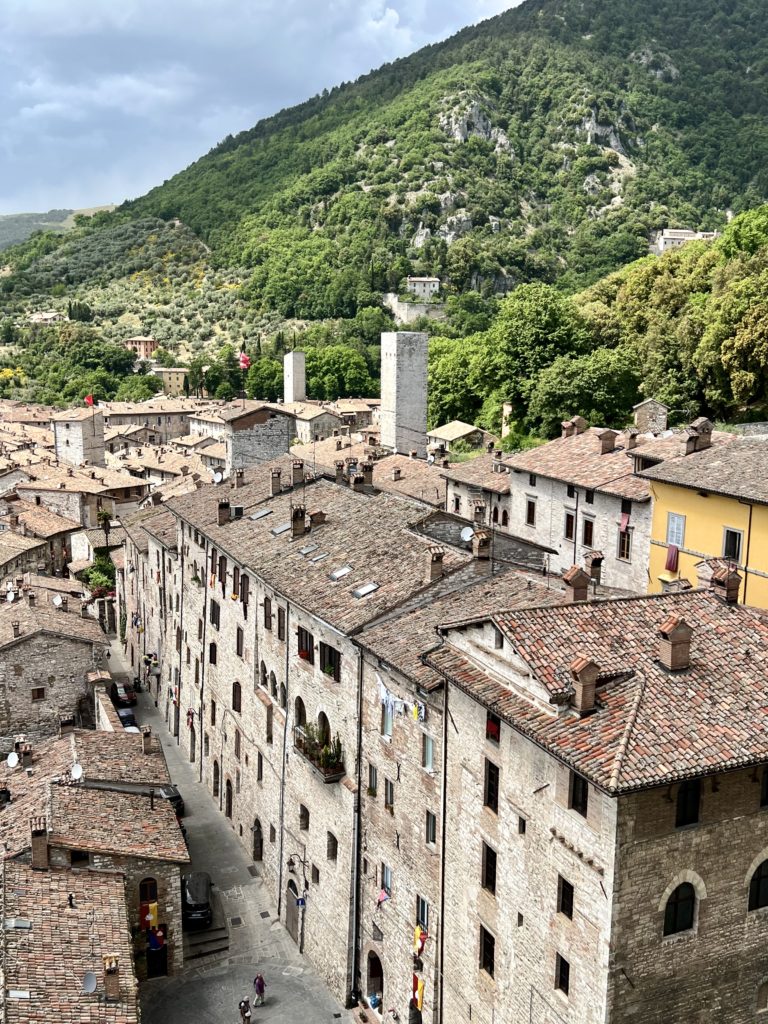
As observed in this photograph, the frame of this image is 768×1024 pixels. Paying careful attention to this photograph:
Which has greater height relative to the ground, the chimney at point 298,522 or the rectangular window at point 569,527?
the chimney at point 298,522

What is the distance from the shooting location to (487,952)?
69.2 ft

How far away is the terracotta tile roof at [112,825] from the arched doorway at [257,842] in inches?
169

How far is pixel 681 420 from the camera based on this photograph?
61.1 m

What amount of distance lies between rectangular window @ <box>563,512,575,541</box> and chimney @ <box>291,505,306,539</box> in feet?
41.7

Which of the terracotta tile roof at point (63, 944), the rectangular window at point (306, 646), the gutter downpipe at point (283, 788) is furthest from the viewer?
→ the gutter downpipe at point (283, 788)

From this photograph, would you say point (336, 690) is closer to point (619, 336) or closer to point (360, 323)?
point (619, 336)

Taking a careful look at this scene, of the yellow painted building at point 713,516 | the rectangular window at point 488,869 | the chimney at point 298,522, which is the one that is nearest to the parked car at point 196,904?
the chimney at point 298,522

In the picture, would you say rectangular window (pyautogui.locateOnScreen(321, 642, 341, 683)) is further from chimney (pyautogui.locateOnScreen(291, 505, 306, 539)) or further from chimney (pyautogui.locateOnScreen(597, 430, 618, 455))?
chimney (pyautogui.locateOnScreen(597, 430, 618, 455))

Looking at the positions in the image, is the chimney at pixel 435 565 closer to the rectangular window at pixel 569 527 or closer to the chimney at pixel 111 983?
the chimney at pixel 111 983

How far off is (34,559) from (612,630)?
5583 centimetres

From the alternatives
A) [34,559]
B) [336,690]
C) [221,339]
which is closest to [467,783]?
[336,690]

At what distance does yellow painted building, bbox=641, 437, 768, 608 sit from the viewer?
28453 millimetres

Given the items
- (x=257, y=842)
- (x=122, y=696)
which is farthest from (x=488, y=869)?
(x=122, y=696)

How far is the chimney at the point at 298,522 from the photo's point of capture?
111 ft
